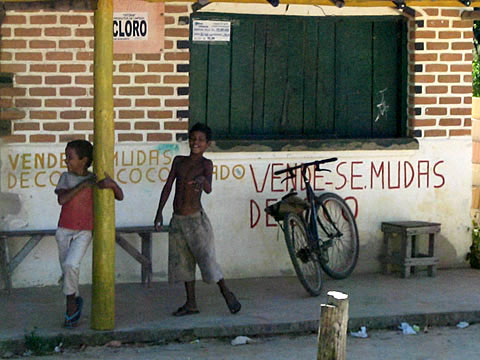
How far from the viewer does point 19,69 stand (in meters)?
9.21

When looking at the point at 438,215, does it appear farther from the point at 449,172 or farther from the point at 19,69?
the point at 19,69

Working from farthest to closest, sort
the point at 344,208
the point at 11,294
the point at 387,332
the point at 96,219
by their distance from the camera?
the point at 344,208 < the point at 11,294 < the point at 387,332 < the point at 96,219

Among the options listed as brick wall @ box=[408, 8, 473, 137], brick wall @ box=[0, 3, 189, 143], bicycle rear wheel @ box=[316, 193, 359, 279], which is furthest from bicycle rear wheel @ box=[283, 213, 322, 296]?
brick wall @ box=[408, 8, 473, 137]

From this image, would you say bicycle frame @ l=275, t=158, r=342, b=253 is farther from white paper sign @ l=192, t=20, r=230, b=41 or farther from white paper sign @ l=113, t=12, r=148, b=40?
white paper sign @ l=113, t=12, r=148, b=40

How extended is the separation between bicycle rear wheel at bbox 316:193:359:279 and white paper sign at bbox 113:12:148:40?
7.32ft

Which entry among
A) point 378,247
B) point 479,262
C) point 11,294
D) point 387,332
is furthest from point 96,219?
point 479,262

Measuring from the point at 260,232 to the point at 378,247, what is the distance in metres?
1.23

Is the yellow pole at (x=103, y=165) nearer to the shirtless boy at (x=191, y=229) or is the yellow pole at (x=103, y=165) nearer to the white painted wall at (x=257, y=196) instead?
the shirtless boy at (x=191, y=229)

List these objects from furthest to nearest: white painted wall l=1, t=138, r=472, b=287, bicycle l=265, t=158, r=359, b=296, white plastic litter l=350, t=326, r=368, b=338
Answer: white painted wall l=1, t=138, r=472, b=287 < bicycle l=265, t=158, r=359, b=296 < white plastic litter l=350, t=326, r=368, b=338

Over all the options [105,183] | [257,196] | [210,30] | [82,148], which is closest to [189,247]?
[105,183]

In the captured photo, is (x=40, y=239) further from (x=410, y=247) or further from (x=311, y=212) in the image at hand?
(x=410, y=247)

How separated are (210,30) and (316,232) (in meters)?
2.13

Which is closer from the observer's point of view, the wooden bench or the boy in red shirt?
the boy in red shirt

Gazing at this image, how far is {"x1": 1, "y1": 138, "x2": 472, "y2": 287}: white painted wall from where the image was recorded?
9273 millimetres
